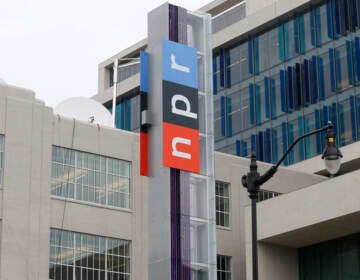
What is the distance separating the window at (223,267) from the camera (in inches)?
2068

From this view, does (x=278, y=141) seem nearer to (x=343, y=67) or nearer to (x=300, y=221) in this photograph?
(x=343, y=67)

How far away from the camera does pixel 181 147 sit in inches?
1422

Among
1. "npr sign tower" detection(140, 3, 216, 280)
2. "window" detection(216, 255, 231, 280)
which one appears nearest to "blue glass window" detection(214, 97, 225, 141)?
"window" detection(216, 255, 231, 280)

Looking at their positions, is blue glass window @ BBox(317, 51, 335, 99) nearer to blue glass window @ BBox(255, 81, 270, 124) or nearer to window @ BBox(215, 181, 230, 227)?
blue glass window @ BBox(255, 81, 270, 124)

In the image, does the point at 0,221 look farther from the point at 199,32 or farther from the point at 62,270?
the point at 199,32

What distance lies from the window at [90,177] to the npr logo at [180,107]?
39.7 feet

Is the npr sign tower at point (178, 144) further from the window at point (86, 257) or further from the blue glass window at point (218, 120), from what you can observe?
the blue glass window at point (218, 120)

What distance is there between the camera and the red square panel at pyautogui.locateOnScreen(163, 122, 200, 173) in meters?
35.3

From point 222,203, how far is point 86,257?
363 inches

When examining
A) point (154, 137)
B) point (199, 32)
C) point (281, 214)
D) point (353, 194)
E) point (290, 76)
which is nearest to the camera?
point (154, 137)

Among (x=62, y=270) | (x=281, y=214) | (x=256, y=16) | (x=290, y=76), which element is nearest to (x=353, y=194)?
(x=281, y=214)

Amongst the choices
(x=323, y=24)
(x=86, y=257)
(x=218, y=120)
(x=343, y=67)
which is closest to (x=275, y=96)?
(x=218, y=120)

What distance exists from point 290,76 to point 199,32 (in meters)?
28.8

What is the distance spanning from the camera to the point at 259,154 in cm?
6775
